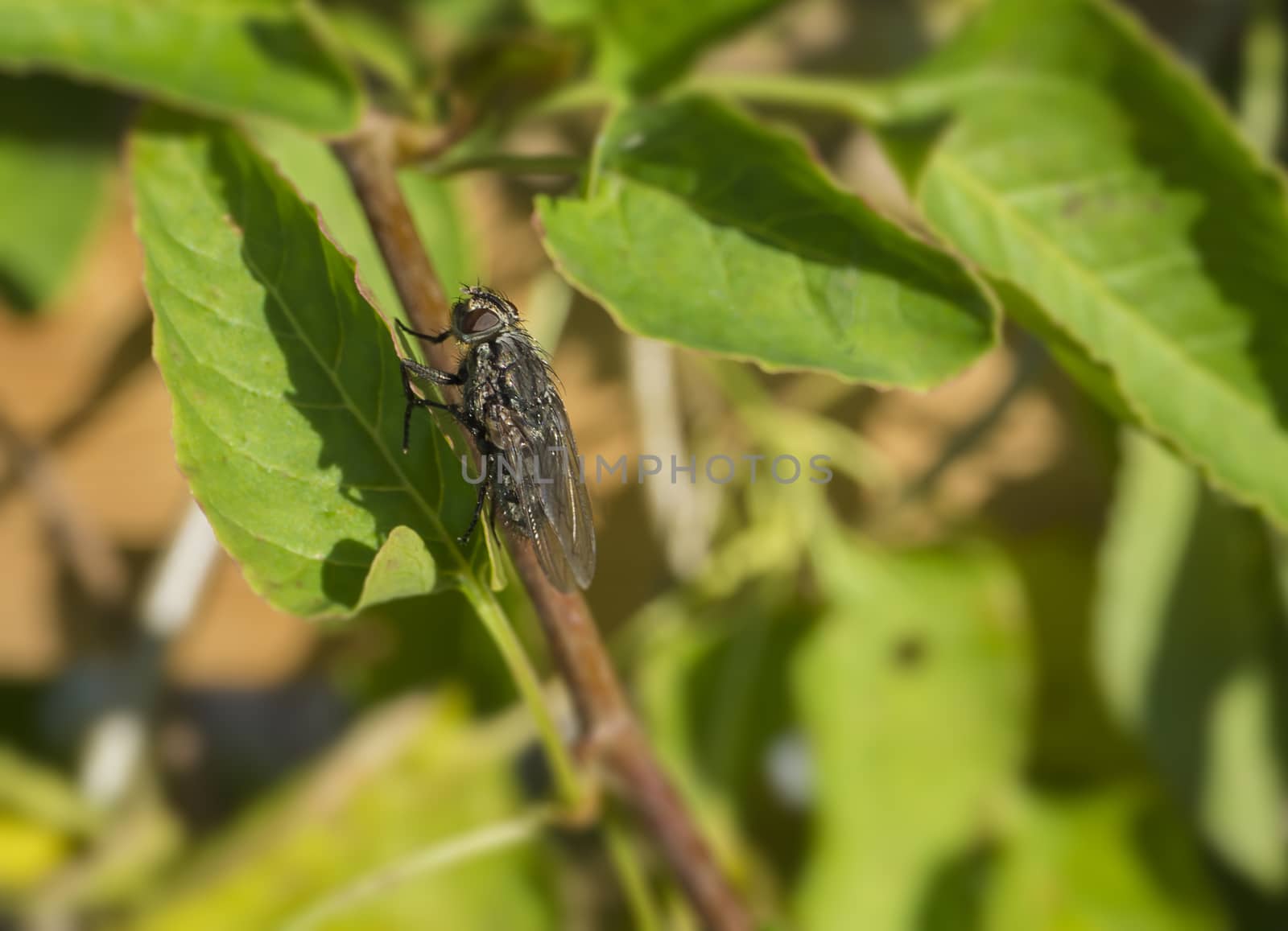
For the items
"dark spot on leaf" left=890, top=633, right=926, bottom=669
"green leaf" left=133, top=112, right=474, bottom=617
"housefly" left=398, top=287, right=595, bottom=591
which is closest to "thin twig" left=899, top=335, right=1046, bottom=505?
"dark spot on leaf" left=890, top=633, right=926, bottom=669

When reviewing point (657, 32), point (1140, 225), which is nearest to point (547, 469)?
point (657, 32)

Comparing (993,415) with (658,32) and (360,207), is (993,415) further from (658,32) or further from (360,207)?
(360,207)

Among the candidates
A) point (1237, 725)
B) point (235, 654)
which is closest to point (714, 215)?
point (1237, 725)

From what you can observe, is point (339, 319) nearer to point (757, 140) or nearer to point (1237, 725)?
point (757, 140)

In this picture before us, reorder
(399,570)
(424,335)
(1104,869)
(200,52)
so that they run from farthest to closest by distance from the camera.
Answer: (1104,869) < (200,52) < (424,335) < (399,570)

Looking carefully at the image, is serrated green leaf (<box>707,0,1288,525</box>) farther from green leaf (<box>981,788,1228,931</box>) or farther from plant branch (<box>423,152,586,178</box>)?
green leaf (<box>981,788,1228,931</box>)
